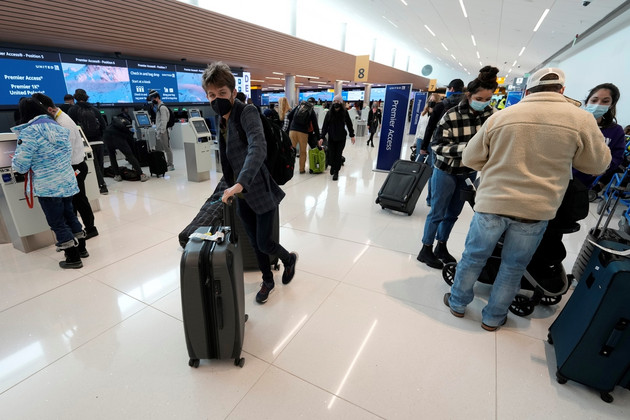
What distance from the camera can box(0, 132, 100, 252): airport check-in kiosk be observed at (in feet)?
9.03

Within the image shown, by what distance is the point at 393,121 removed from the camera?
604 centimetres

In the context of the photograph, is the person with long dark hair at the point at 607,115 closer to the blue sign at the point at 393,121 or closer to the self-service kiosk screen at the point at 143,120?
the blue sign at the point at 393,121

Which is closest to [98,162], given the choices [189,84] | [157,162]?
[157,162]

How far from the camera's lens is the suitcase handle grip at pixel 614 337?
53.7 inches

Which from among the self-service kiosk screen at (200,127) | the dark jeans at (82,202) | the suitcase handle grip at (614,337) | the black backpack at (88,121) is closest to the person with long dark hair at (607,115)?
the suitcase handle grip at (614,337)

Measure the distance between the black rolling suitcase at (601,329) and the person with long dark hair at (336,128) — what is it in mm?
4545

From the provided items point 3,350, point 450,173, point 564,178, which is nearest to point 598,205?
point 450,173

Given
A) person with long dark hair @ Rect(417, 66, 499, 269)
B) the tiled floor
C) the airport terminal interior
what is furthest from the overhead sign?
the tiled floor

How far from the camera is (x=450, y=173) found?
2.36 meters

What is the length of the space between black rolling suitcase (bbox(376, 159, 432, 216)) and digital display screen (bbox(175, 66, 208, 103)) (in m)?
9.23

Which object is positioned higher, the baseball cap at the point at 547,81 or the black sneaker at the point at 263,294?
the baseball cap at the point at 547,81

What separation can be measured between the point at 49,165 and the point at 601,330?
3.83 meters

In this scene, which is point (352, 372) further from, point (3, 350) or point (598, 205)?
point (598, 205)

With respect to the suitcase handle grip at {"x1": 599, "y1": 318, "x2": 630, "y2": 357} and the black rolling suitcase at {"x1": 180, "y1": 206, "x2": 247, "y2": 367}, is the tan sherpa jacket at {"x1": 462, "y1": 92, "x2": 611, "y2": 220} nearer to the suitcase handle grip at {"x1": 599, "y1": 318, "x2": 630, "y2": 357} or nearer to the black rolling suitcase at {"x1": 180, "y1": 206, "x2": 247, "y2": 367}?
the suitcase handle grip at {"x1": 599, "y1": 318, "x2": 630, "y2": 357}
